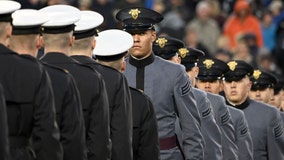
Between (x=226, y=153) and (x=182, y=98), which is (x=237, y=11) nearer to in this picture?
(x=226, y=153)

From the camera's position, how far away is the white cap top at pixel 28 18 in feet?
30.8

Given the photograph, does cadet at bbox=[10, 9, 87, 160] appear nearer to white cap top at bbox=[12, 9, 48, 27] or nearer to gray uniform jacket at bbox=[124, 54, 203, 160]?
white cap top at bbox=[12, 9, 48, 27]

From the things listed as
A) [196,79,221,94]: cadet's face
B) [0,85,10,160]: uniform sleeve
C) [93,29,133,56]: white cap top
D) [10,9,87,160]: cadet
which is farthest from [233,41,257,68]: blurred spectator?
[0,85,10,160]: uniform sleeve

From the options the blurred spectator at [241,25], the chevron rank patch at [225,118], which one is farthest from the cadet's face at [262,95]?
the blurred spectator at [241,25]

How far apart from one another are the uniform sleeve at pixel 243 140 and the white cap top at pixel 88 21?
14.3 feet

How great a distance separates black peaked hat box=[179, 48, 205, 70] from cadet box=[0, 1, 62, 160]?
194 inches

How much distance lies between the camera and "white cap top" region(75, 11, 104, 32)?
10414 mm

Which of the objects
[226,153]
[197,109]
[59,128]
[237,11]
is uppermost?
[59,128]

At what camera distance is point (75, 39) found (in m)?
10.4

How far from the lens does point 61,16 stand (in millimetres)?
10055

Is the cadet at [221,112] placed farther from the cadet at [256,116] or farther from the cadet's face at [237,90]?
the cadet's face at [237,90]

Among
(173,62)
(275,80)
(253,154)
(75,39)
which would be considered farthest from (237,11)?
(75,39)

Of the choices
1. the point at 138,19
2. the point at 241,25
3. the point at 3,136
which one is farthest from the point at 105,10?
the point at 3,136

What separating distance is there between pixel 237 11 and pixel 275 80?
22.4 ft
